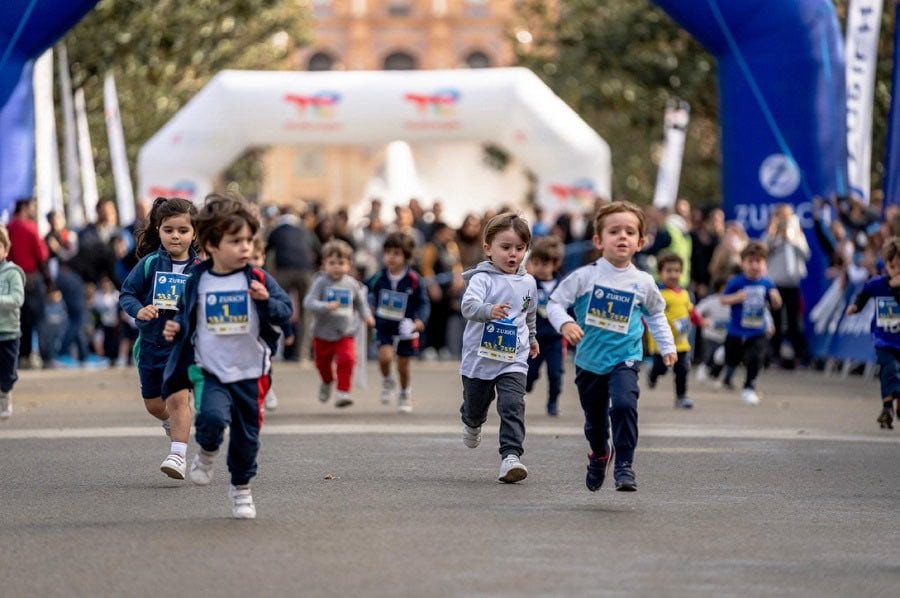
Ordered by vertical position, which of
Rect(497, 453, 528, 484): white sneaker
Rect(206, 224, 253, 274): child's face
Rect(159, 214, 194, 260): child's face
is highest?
Rect(159, 214, 194, 260): child's face

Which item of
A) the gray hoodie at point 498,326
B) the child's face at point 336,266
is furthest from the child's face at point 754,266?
the gray hoodie at point 498,326

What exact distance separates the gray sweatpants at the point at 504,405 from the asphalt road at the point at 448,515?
0.24 metres

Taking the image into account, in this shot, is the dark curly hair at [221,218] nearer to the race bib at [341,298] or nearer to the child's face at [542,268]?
the child's face at [542,268]

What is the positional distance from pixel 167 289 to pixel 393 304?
20.7ft

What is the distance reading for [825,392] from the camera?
1939 cm

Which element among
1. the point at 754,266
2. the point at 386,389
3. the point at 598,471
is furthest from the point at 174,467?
the point at 754,266

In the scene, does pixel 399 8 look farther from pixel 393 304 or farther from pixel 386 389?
pixel 393 304

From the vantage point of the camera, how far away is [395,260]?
16.3 meters

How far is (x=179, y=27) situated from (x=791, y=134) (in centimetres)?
1653

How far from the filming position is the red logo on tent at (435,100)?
96.8ft

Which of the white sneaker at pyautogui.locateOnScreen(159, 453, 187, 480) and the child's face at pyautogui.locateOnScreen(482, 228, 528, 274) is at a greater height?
the child's face at pyautogui.locateOnScreen(482, 228, 528, 274)

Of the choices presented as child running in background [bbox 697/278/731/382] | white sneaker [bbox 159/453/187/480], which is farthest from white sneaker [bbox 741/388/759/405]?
white sneaker [bbox 159/453/187/480]

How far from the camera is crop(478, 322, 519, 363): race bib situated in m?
10.3

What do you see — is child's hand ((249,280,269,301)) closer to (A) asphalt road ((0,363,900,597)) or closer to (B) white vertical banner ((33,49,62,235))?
(A) asphalt road ((0,363,900,597))
